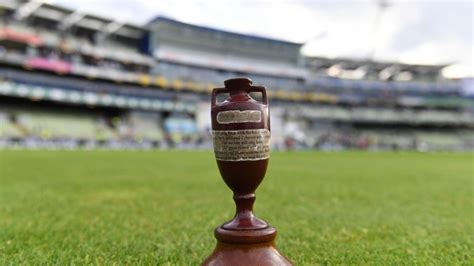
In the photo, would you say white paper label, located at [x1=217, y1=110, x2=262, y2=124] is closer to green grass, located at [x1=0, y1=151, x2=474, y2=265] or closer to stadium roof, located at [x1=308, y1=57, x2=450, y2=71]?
green grass, located at [x1=0, y1=151, x2=474, y2=265]

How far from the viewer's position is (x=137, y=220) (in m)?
4.20

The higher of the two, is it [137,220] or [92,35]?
[92,35]

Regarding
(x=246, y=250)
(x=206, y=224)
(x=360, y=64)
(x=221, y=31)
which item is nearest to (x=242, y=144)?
(x=246, y=250)

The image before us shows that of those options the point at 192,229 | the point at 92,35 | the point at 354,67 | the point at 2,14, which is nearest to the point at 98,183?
the point at 192,229

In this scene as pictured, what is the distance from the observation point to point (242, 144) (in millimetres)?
1923

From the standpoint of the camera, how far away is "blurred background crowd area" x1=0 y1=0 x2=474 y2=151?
120ft

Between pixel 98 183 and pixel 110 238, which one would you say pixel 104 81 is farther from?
pixel 110 238

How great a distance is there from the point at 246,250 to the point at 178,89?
45.9 metres

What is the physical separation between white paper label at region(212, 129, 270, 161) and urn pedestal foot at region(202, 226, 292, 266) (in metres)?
0.33

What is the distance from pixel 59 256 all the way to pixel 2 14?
134 ft

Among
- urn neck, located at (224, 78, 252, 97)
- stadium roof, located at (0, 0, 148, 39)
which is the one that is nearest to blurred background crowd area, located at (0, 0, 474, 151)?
stadium roof, located at (0, 0, 148, 39)

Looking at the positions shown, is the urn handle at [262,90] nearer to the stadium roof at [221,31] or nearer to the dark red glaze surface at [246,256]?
the dark red glaze surface at [246,256]

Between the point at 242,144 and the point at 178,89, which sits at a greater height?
the point at 178,89

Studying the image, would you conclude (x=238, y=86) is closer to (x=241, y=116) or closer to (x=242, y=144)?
(x=241, y=116)
